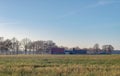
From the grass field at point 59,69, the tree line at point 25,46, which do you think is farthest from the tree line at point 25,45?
the grass field at point 59,69

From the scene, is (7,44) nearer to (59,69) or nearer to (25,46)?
(25,46)

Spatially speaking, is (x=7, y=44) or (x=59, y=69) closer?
(x=59, y=69)

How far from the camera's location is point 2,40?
447 ft

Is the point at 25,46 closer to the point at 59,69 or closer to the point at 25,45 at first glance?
the point at 25,45

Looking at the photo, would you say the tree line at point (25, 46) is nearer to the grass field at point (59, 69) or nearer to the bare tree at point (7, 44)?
the bare tree at point (7, 44)

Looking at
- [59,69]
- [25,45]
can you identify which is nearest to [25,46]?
[25,45]

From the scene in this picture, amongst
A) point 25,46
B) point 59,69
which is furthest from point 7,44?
point 59,69

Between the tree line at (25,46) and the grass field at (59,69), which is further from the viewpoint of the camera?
the tree line at (25,46)

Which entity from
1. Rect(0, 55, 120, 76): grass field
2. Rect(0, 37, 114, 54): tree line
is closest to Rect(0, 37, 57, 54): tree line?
Rect(0, 37, 114, 54): tree line

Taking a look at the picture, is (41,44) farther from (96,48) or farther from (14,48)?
(96,48)

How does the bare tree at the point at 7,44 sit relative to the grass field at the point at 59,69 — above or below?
above

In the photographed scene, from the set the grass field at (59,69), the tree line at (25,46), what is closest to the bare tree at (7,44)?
the tree line at (25,46)

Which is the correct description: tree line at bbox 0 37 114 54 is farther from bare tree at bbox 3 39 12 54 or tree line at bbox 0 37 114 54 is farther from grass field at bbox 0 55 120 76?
grass field at bbox 0 55 120 76

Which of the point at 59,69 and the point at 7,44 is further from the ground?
the point at 7,44
